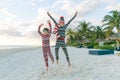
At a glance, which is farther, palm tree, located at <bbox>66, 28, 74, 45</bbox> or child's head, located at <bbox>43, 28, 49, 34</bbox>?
palm tree, located at <bbox>66, 28, 74, 45</bbox>

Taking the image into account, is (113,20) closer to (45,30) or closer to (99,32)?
(99,32)

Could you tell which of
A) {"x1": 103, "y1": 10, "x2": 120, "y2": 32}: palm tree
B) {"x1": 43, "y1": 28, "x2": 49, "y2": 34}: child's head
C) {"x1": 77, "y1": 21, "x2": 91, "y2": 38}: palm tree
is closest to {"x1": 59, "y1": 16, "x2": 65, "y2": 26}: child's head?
{"x1": 43, "y1": 28, "x2": 49, "y2": 34}: child's head

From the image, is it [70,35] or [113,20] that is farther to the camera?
[70,35]

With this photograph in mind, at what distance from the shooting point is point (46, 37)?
382 inches

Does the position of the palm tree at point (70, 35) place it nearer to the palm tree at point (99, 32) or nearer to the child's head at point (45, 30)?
the palm tree at point (99, 32)

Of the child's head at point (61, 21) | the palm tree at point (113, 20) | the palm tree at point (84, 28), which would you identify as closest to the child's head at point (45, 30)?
the child's head at point (61, 21)

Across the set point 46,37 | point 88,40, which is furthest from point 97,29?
point 46,37

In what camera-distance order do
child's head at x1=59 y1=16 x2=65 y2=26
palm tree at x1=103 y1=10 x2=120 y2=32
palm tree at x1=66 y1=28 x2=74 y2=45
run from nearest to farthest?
1. child's head at x1=59 y1=16 x2=65 y2=26
2. palm tree at x1=103 y1=10 x2=120 y2=32
3. palm tree at x1=66 y1=28 x2=74 y2=45

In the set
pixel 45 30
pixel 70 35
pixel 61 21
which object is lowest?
pixel 45 30

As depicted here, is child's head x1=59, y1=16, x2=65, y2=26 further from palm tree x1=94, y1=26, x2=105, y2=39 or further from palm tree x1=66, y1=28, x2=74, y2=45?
palm tree x1=66, y1=28, x2=74, y2=45

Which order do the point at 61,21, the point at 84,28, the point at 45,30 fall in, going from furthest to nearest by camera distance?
the point at 84,28 < the point at 45,30 < the point at 61,21

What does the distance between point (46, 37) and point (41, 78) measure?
1730mm

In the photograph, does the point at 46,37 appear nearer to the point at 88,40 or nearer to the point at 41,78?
the point at 41,78

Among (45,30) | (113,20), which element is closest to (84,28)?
(113,20)
